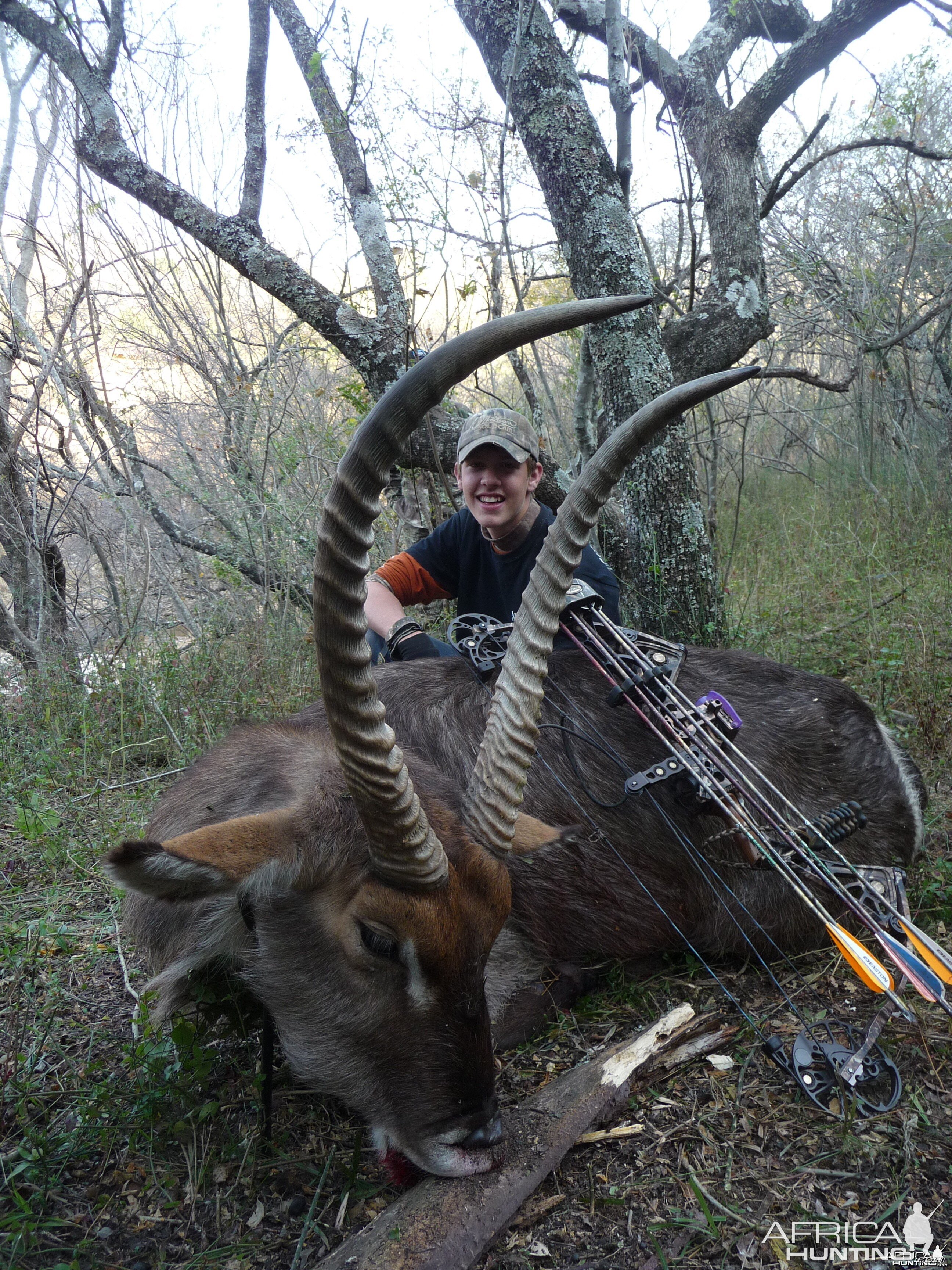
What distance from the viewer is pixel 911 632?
255 inches

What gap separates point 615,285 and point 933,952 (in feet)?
15.5

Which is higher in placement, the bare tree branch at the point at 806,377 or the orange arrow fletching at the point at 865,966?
the bare tree branch at the point at 806,377

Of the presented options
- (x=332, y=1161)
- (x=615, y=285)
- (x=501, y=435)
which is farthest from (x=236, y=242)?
(x=332, y=1161)

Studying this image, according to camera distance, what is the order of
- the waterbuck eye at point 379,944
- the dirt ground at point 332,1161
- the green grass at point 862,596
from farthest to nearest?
the green grass at point 862,596
the waterbuck eye at point 379,944
the dirt ground at point 332,1161

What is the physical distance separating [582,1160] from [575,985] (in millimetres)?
920

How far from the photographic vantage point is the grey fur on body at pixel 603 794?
3.11m

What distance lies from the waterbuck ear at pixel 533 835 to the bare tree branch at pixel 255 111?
6085 millimetres

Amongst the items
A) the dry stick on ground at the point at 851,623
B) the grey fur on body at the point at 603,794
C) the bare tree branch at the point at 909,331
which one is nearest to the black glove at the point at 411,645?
the grey fur on body at the point at 603,794

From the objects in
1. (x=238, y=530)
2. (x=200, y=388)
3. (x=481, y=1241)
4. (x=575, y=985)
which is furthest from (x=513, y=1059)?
(x=200, y=388)

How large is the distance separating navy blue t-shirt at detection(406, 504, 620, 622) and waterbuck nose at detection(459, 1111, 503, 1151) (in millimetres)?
2959

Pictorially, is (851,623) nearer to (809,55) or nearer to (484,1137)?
(809,55)

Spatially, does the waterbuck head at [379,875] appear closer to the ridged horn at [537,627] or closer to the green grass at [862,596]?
the ridged horn at [537,627]

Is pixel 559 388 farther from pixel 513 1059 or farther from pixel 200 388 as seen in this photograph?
pixel 513 1059

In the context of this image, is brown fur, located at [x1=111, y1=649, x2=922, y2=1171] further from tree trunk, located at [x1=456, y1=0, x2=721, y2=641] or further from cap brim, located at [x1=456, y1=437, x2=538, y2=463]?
tree trunk, located at [x1=456, y1=0, x2=721, y2=641]
